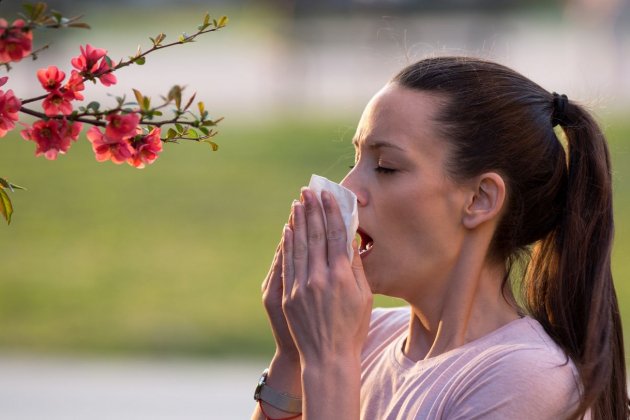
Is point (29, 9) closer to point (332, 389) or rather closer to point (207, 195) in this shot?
point (332, 389)

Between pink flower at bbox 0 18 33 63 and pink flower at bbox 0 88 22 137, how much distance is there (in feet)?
0.38

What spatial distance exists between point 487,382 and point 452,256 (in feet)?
1.00

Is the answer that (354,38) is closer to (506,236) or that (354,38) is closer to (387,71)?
(387,71)

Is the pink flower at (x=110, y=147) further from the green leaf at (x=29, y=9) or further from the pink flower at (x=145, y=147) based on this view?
the green leaf at (x=29, y=9)

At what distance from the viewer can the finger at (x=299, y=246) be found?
2.22 meters

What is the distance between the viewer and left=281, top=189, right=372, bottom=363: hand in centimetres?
217

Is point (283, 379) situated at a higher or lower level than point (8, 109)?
lower

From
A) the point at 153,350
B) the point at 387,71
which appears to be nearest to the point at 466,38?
the point at 387,71

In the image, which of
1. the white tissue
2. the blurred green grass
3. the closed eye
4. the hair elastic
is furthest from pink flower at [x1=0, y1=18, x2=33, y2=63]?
the blurred green grass

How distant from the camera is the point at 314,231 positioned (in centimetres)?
222

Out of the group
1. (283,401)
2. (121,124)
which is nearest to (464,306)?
(283,401)

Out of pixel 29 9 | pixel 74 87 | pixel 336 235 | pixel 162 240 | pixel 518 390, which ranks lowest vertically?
pixel 162 240

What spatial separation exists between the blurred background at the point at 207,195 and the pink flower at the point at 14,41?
315mm

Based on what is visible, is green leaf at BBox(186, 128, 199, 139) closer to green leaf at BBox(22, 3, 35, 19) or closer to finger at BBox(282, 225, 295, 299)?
green leaf at BBox(22, 3, 35, 19)
